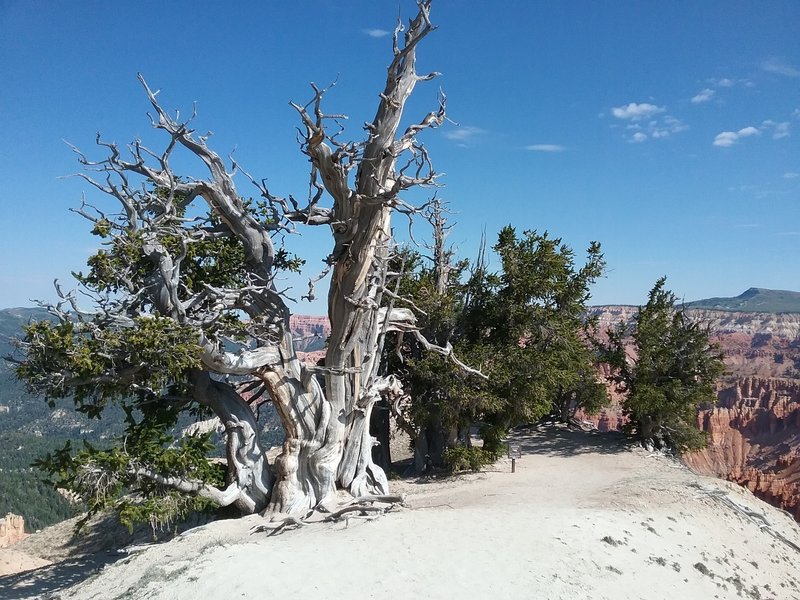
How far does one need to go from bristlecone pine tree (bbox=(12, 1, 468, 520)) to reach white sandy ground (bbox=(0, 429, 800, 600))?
1320 mm

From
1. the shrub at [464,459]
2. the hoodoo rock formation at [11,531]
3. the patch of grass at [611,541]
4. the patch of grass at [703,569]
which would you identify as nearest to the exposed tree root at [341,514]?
the patch of grass at [611,541]

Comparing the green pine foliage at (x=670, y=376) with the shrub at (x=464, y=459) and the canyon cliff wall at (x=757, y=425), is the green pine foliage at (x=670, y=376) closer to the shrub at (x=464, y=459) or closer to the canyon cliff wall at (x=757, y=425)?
the shrub at (x=464, y=459)

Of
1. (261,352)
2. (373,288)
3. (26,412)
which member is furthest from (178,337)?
(26,412)

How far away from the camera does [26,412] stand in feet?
494

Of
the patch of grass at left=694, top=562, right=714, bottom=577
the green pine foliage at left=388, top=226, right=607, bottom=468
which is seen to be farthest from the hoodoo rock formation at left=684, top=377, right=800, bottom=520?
the patch of grass at left=694, top=562, right=714, bottom=577

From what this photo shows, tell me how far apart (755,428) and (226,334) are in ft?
264

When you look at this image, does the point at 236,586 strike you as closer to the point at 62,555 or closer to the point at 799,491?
the point at 62,555

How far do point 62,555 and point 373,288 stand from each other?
13556 mm

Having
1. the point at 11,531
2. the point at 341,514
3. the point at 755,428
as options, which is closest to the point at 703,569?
the point at 341,514

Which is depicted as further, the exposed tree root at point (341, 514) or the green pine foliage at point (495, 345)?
the green pine foliage at point (495, 345)

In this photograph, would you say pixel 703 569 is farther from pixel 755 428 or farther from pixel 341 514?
pixel 755 428

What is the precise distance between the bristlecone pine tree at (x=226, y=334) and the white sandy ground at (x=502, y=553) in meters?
1.32

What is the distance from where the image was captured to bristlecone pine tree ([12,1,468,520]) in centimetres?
1123

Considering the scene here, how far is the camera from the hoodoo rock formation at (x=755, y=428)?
55.8m
